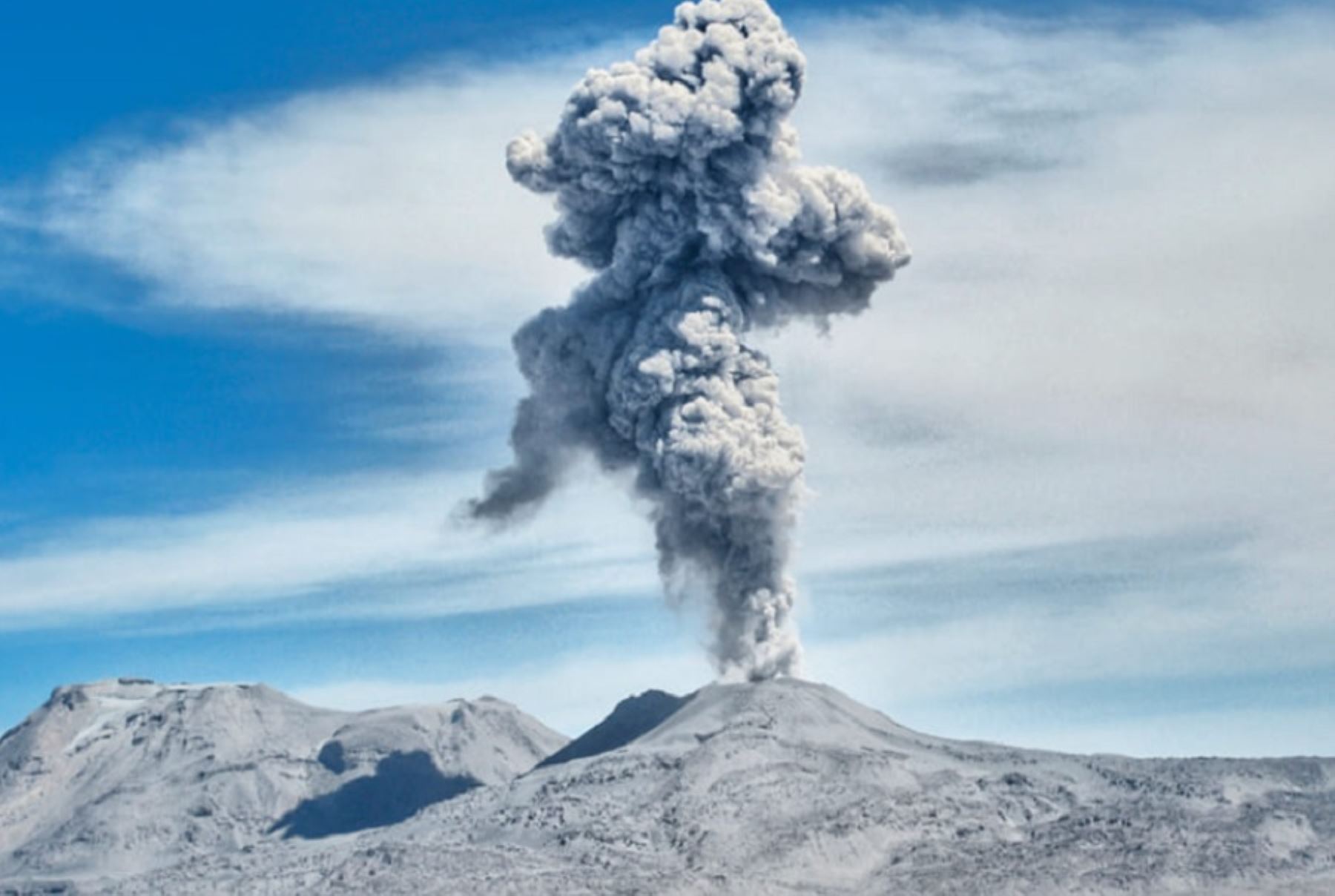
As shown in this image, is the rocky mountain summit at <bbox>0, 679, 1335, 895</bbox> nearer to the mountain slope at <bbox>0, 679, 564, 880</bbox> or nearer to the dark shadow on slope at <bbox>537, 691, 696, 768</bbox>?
the dark shadow on slope at <bbox>537, 691, 696, 768</bbox>

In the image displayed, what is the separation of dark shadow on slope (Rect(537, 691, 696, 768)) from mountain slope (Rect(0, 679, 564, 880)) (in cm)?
2421

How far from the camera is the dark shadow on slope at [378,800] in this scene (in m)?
167

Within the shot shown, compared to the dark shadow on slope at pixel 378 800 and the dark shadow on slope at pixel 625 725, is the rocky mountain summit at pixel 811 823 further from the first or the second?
the dark shadow on slope at pixel 378 800

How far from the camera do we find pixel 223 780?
18288 centimetres

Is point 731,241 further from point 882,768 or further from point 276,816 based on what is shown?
point 276,816

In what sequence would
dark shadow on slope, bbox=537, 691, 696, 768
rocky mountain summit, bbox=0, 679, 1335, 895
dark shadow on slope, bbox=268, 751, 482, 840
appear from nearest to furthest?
rocky mountain summit, bbox=0, 679, 1335, 895 → dark shadow on slope, bbox=537, 691, 696, 768 → dark shadow on slope, bbox=268, 751, 482, 840

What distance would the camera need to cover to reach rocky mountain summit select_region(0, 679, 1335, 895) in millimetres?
113375

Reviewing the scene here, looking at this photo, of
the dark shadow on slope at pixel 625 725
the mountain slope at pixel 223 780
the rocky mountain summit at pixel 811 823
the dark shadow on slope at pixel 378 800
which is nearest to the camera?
the rocky mountain summit at pixel 811 823

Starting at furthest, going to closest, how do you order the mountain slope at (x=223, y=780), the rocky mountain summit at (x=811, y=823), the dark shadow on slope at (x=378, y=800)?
the mountain slope at (x=223, y=780), the dark shadow on slope at (x=378, y=800), the rocky mountain summit at (x=811, y=823)

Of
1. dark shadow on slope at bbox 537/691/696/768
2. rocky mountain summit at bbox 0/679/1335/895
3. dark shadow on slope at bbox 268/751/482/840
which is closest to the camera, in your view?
rocky mountain summit at bbox 0/679/1335/895

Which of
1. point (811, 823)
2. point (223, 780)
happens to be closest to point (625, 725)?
point (811, 823)

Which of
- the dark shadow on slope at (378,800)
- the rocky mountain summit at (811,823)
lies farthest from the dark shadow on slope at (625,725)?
the dark shadow on slope at (378,800)

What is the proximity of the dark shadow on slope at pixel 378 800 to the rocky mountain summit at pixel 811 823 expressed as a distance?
1618 centimetres

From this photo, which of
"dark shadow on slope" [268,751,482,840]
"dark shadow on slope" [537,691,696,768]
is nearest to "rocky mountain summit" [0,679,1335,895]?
"dark shadow on slope" [537,691,696,768]
